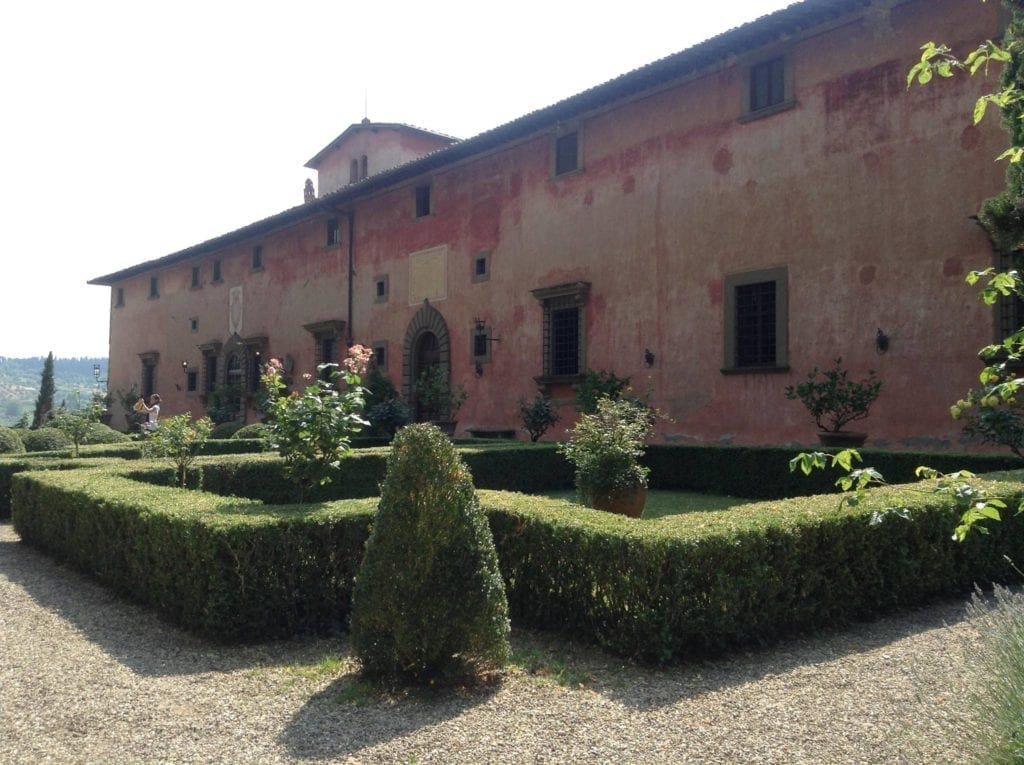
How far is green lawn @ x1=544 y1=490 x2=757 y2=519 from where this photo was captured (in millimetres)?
10367

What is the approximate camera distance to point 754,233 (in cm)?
1412

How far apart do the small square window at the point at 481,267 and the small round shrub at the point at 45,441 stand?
10.1 m

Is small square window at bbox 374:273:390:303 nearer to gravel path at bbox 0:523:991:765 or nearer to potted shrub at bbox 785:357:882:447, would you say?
potted shrub at bbox 785:357:882:447

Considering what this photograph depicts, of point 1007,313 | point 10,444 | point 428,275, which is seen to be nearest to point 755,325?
point 1007,313

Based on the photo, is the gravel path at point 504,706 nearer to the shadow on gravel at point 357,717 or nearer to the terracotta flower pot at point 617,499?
the shadow on gravel at point 357,717

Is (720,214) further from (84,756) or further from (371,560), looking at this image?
(84,756)

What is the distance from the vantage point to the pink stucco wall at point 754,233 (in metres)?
11.8

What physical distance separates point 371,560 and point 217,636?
5.02 ft

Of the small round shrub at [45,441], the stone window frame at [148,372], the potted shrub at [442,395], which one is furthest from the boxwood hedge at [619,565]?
the stone window frame at [148,372]

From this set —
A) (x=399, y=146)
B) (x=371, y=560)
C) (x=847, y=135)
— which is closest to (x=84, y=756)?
(x=371, y=560)

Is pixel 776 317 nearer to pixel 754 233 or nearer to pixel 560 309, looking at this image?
pixel 754 233

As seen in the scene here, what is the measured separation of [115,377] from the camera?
122 feet

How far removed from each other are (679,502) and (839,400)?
3.00 m

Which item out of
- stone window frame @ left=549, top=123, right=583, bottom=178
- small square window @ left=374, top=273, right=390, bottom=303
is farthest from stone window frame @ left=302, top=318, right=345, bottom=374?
stone window frame @ left=549, top=123, right=583, bottom=178
